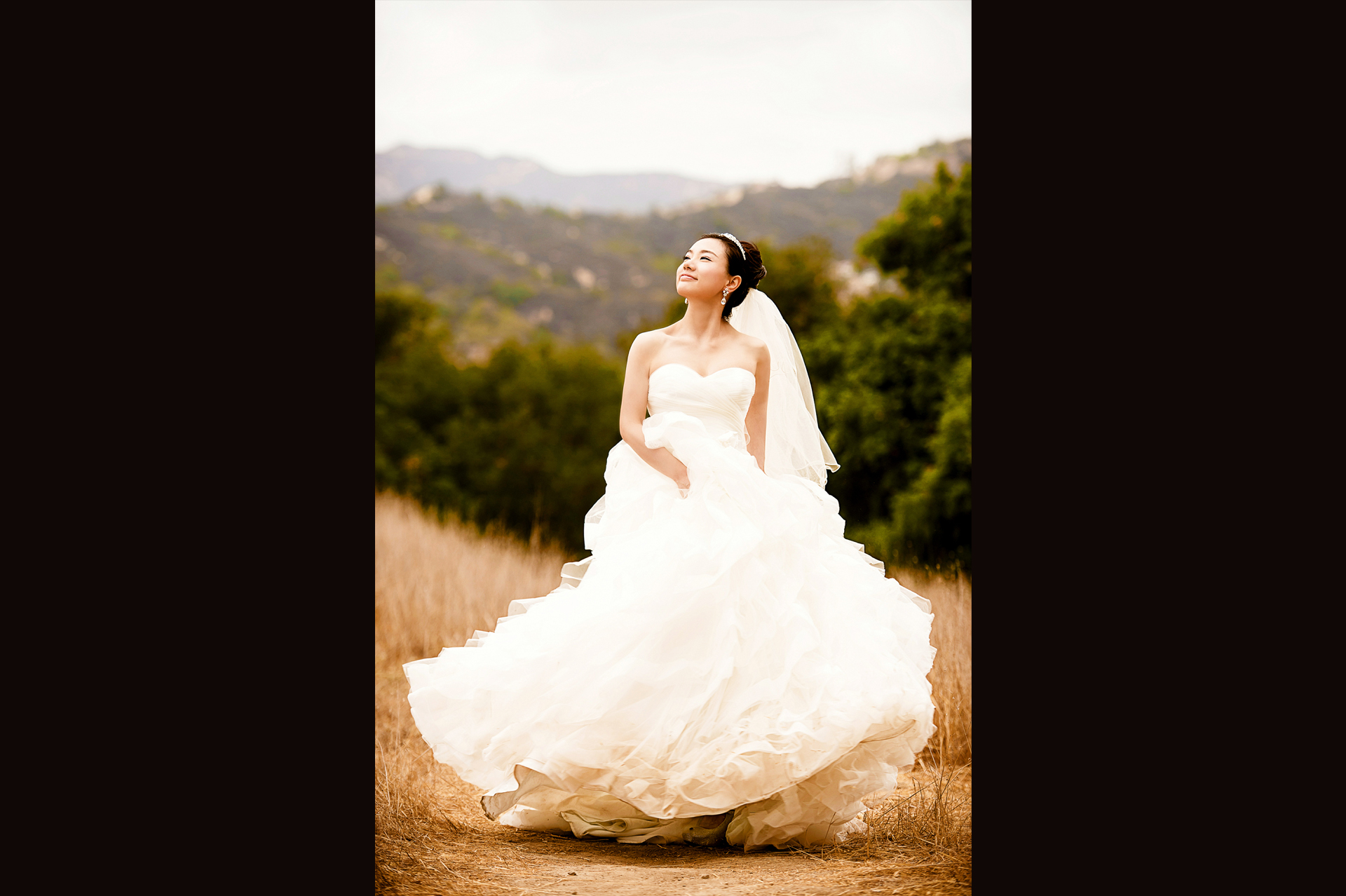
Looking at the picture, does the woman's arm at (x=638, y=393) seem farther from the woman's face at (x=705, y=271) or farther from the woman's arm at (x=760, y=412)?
the woman's arm at (x=760, y=412)

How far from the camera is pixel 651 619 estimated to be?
4.09 meters

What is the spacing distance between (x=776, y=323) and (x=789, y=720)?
2.02m

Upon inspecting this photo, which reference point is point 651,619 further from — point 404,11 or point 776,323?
point 404,11

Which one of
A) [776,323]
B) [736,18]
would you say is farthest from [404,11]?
[776,323]

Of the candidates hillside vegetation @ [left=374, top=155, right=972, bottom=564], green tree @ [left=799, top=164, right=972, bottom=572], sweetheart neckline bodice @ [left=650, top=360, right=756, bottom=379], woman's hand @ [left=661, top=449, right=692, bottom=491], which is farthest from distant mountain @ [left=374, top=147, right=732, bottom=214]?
woman's hand @ [left=661, top=449, right=692, bottom=491]

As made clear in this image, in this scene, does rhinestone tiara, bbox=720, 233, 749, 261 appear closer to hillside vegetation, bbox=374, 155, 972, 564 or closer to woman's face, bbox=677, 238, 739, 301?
woman's face, bbox=677, 238, 739, 301

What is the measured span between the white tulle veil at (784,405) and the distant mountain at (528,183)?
90.5ft

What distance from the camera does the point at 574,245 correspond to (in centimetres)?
3694

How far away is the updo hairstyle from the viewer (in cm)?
489

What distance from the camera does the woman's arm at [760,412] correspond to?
485 cm

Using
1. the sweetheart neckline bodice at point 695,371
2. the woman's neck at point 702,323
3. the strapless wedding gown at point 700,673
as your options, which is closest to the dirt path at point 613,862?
the strapless wedding gown at point 700,673

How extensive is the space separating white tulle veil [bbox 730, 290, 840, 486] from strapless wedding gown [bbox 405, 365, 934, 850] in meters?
0.36

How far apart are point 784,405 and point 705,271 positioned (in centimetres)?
76

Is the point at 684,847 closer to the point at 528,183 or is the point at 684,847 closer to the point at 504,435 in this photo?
the point at 504,435
